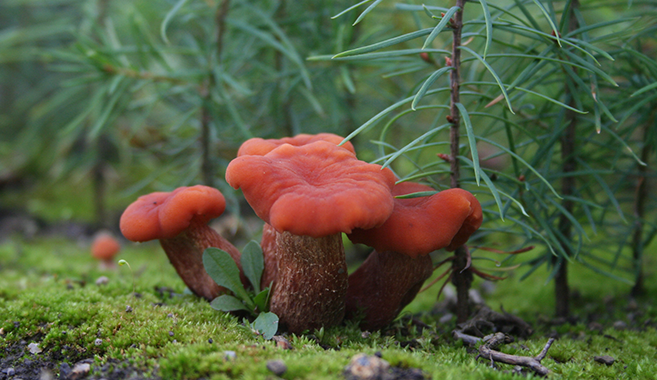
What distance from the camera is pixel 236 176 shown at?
4.88 ft

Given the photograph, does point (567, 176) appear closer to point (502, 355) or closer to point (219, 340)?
point (502, 355)

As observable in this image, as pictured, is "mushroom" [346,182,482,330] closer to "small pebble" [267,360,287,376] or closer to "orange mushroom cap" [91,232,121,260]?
"small pebble" [267,360,287,376]

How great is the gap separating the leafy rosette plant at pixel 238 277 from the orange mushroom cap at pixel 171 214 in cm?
18

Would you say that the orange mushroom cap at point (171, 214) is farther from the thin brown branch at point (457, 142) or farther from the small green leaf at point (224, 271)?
the thin brown branch at point (457, 142)

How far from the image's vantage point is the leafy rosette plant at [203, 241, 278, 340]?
1822 mm

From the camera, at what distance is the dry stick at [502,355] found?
1.54 m

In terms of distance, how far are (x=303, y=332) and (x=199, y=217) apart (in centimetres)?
65

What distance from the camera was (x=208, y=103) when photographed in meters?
2.67

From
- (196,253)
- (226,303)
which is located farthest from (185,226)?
(226,303)

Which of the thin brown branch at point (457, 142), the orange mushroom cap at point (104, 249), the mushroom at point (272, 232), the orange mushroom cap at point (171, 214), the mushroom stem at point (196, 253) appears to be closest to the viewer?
the thin brown branch at point (457, 142)

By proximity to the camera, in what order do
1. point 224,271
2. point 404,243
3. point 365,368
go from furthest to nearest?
point 224,271 → point 404,243 → point 365,368

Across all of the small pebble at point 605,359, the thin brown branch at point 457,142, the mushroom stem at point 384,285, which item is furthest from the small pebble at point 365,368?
the small pebble at point 605,359

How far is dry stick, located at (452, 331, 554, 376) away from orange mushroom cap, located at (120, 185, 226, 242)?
3.89 ft

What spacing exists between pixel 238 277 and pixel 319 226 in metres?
0.67
